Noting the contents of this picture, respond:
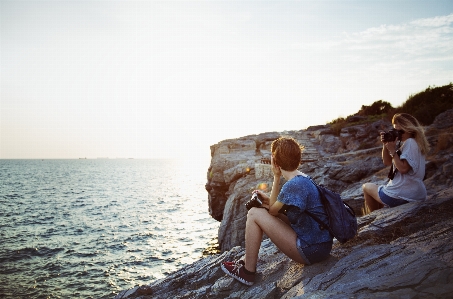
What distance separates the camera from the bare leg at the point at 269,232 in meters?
4.29

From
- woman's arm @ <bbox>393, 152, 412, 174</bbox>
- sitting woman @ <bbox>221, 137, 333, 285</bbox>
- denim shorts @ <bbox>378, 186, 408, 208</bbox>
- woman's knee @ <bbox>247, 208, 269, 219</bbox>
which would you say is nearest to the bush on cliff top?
denim shorts @ <bbox>378, 186, 408, 208</bbox>

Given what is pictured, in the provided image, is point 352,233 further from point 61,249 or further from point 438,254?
point 61,249

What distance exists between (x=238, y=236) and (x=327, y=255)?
509 inches

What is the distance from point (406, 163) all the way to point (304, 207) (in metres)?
3.24

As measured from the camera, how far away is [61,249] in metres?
20.7

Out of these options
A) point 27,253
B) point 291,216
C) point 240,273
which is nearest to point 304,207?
point 291,216

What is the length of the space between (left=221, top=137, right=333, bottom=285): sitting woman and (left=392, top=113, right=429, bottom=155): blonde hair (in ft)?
10.4

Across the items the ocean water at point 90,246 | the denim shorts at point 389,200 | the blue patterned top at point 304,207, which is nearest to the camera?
the blue patterned top at point 304,207

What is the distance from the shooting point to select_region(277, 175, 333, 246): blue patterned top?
13.0 ft

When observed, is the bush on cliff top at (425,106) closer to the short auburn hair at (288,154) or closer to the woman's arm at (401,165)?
the woman's arm at (401,165)

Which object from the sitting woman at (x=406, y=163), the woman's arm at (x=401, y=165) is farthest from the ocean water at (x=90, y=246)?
the woman's arm at (x=401, y=165)

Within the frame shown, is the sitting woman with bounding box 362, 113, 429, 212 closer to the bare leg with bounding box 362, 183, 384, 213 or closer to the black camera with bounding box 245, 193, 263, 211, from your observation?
the bare leg with bounding box 362, 183, 384, 213

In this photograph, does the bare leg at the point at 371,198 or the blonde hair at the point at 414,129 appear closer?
the blonde hair at the point at 414,129

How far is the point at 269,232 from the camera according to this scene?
4.36 meters
